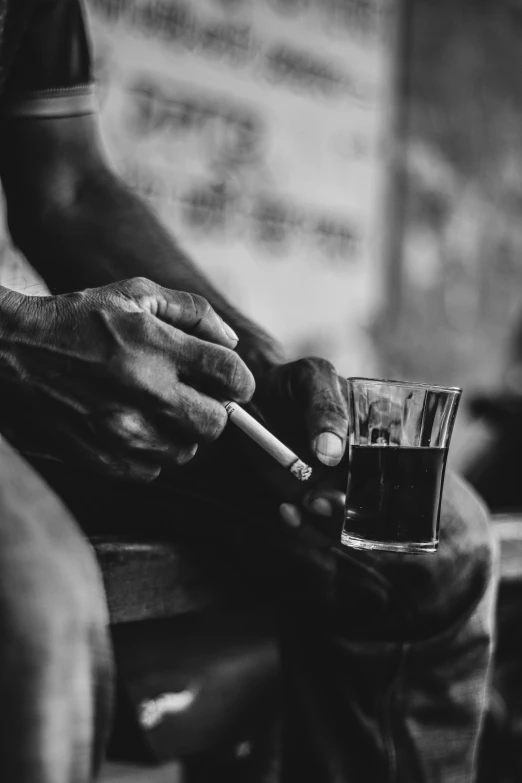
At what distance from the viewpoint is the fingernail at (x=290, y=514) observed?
771mm

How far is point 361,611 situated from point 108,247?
Result: 0.45 m

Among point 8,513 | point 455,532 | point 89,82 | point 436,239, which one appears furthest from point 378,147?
point 8,513

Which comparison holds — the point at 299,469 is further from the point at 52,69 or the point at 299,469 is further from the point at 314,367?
the point at 52,69

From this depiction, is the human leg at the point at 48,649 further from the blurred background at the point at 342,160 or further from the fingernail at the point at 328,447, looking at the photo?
the blurred background at the point at 342,160

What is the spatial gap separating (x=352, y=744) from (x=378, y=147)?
8.74 feet

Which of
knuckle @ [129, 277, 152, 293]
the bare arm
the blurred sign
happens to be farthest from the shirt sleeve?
the blurred sign

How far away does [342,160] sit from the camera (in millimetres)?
2992

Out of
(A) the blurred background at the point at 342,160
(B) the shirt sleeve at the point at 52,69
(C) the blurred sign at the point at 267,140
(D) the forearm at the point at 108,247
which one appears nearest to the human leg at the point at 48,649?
(D) the forearm at the point at 108,247

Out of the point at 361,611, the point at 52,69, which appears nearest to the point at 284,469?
the point at 361,611

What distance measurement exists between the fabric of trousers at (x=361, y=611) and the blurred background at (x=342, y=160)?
1.32 m

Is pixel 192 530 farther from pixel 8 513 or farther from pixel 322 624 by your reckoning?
pixel 8 513

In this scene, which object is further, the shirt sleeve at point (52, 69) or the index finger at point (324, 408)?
the shirt sleeve at point (52, 69)

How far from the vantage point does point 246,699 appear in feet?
2.91

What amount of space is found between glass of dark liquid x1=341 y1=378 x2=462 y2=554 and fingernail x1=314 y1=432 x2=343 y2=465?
3 cm
